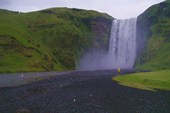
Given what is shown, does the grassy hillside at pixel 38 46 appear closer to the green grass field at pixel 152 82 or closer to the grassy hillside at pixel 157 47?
the grassy hillside at pixel 157 47

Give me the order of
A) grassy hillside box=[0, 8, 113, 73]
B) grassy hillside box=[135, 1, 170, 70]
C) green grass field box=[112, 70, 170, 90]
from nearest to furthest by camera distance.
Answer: green grass field box=[112, 70, 170, 90] → grassy hillside box=[0, 8, 113, 73] → grassy hillside box=[135, 1, 170, 70]

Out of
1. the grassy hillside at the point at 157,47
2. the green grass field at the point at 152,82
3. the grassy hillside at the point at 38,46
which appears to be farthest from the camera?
the grassy hillside at the point at 157,47

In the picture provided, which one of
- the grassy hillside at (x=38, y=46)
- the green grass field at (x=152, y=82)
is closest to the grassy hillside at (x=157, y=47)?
the grassy hillside at (x=38, y=46)

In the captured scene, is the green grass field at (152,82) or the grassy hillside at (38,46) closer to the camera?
the green grass field at (152,82)

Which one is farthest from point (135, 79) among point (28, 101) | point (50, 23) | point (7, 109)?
point (50, 23)

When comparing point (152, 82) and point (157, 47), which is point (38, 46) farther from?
point (152, 82)

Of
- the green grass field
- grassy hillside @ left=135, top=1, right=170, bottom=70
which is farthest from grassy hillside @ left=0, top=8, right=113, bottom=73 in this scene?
the green grass field

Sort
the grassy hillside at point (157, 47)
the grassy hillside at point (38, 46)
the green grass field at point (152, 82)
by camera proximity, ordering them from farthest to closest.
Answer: the grassy hillside at point (157, 47), the grassy hillside at point (38, 46), the green grass field at point (152, 82)

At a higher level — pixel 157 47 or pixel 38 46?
pixel 38 46

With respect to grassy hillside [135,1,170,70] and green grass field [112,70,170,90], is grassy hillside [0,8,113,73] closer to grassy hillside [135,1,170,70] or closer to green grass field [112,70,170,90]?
grassy hillside [135,1,170,70]

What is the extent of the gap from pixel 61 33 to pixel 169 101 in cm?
14704

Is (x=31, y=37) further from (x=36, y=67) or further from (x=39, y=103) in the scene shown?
(x=39, y=103)

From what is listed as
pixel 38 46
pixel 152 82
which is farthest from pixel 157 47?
pixel 152 82

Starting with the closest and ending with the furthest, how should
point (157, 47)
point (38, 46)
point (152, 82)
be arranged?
1. point (152, 82)
2. point (38, 46)
3. point (157, 47)
